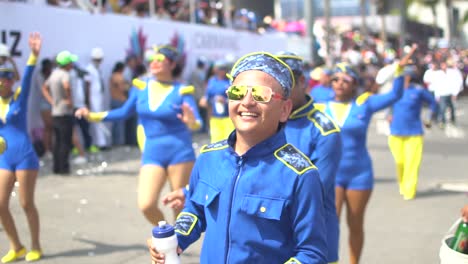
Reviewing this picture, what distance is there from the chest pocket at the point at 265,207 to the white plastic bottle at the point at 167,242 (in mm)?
324

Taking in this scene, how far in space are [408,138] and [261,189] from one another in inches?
298

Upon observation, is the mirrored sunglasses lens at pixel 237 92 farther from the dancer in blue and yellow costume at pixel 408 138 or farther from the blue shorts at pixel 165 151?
the dancer in blue and yellow costume at pixel 408 138

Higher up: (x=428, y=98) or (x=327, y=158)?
(x=327, y=158)

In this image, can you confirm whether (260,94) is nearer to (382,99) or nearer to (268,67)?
(268,67)

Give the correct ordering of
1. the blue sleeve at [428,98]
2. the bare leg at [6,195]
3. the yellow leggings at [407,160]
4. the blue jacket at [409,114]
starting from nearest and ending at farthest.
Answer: the bare leg at [6,195] → the yellow leggings at [407,160] → the blue jacket at [409,114] → the blue sleeve at [428,98]

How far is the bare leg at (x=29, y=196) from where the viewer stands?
5.97 meters

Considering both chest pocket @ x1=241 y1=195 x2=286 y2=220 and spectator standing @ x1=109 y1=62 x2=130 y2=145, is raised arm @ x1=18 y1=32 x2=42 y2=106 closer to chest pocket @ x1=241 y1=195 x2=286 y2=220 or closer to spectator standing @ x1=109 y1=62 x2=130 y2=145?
chest pocket @ x1=241 y1=195 x2=286 y2=220

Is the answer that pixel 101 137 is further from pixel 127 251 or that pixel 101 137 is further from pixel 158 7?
pixel 127 251

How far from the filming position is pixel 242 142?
2725mm

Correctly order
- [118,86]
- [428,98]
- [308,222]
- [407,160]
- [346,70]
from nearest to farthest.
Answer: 1. [308,222]
2. [346,70]
3. [407,160]
4. [428,98]
5. [118,86]

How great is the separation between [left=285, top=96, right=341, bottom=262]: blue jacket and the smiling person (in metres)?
1.27

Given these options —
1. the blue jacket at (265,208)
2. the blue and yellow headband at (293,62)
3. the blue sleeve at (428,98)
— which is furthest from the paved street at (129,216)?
the blue jacket at (265,208)

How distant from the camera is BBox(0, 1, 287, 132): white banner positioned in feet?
39.1

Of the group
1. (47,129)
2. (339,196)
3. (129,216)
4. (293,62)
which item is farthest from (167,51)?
(47,129)
